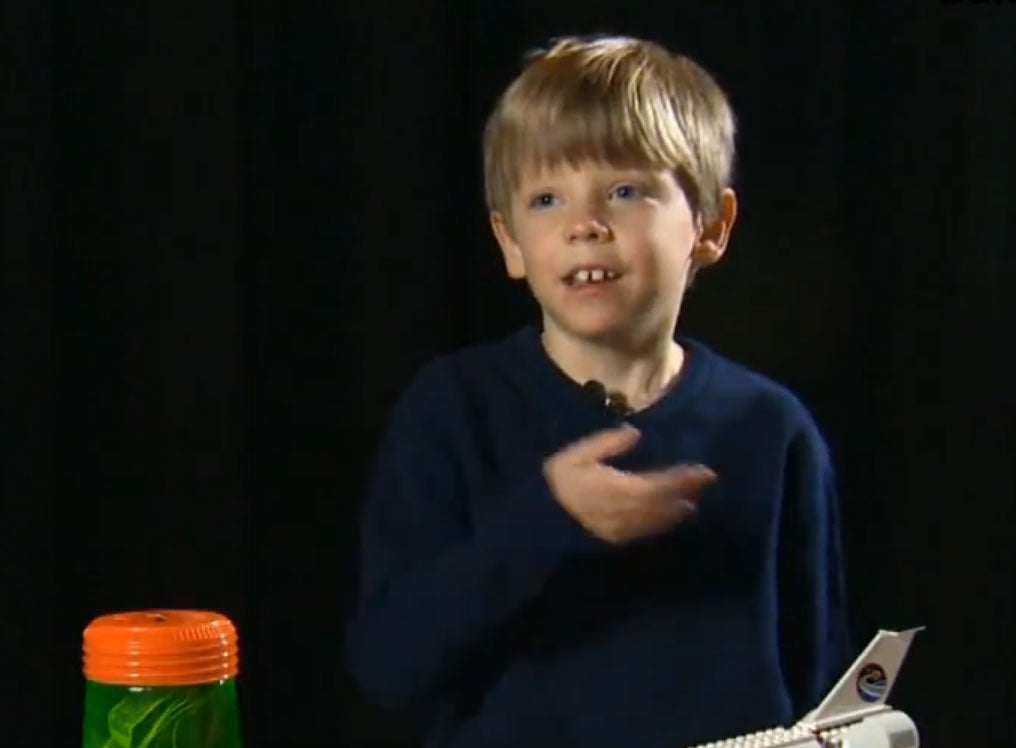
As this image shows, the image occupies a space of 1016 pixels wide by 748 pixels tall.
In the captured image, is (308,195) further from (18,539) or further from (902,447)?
(902,447)

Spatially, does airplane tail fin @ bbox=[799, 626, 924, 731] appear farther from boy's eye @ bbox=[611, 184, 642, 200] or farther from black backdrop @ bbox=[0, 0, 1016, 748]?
boy's eye @ bbox=[611, 184, 642, 200]

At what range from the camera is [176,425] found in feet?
2.93

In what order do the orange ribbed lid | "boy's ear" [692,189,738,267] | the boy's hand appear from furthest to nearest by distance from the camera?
1. "boy's ear" [692,189,738,267]
2. the boy's hand
3. the orange ribbed lid

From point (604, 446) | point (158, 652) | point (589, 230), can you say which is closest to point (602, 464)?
point (604, 446)

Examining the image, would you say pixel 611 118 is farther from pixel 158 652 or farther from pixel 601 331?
pixel 158 652

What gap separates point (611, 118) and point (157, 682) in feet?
1.16

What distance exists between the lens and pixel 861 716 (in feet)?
2.82

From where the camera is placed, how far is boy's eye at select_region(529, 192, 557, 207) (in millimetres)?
849

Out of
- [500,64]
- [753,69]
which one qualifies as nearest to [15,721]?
[500,64]

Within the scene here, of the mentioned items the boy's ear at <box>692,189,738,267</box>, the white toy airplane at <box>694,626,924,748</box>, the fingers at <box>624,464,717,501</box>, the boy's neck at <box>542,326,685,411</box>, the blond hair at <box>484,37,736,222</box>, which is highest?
the blond hair at <box>484,37,736,222</box>

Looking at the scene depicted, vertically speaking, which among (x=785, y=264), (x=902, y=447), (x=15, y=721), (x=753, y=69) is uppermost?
(x=753, y=69)

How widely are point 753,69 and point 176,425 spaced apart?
39 centimetres

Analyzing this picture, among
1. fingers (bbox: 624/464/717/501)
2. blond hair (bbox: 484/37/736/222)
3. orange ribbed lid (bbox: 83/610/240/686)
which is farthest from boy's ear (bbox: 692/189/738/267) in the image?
orange ribbed lid (bbox: 83/610/240/686)

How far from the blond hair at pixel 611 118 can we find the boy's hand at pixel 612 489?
14 cm
